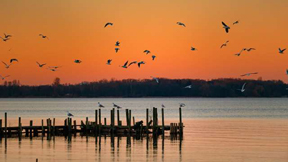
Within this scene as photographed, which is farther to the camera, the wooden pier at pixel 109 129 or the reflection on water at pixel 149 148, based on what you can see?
the wooden pier at pixel 109 129

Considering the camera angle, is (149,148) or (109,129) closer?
(149,148)

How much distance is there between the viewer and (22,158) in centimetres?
4172

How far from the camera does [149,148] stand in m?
47.3

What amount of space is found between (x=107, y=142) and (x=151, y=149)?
6374mm

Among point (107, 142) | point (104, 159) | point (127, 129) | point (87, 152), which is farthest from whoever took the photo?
point (127, 129)

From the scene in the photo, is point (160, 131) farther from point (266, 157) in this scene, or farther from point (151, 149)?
point (266, 157)

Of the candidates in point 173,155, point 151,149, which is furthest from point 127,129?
point 173,155

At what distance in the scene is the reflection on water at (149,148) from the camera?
139 feet

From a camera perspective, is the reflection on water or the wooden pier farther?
the wooden pier

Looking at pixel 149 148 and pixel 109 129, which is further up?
pixel 109 129

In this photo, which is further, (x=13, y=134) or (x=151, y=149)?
(x=13, y=134)

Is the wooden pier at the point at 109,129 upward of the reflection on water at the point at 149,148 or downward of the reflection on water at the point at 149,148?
upward

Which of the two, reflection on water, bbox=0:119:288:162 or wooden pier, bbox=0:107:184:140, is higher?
wooden pier, bbox=0:107:184:140

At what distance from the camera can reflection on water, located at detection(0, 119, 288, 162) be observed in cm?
4225
